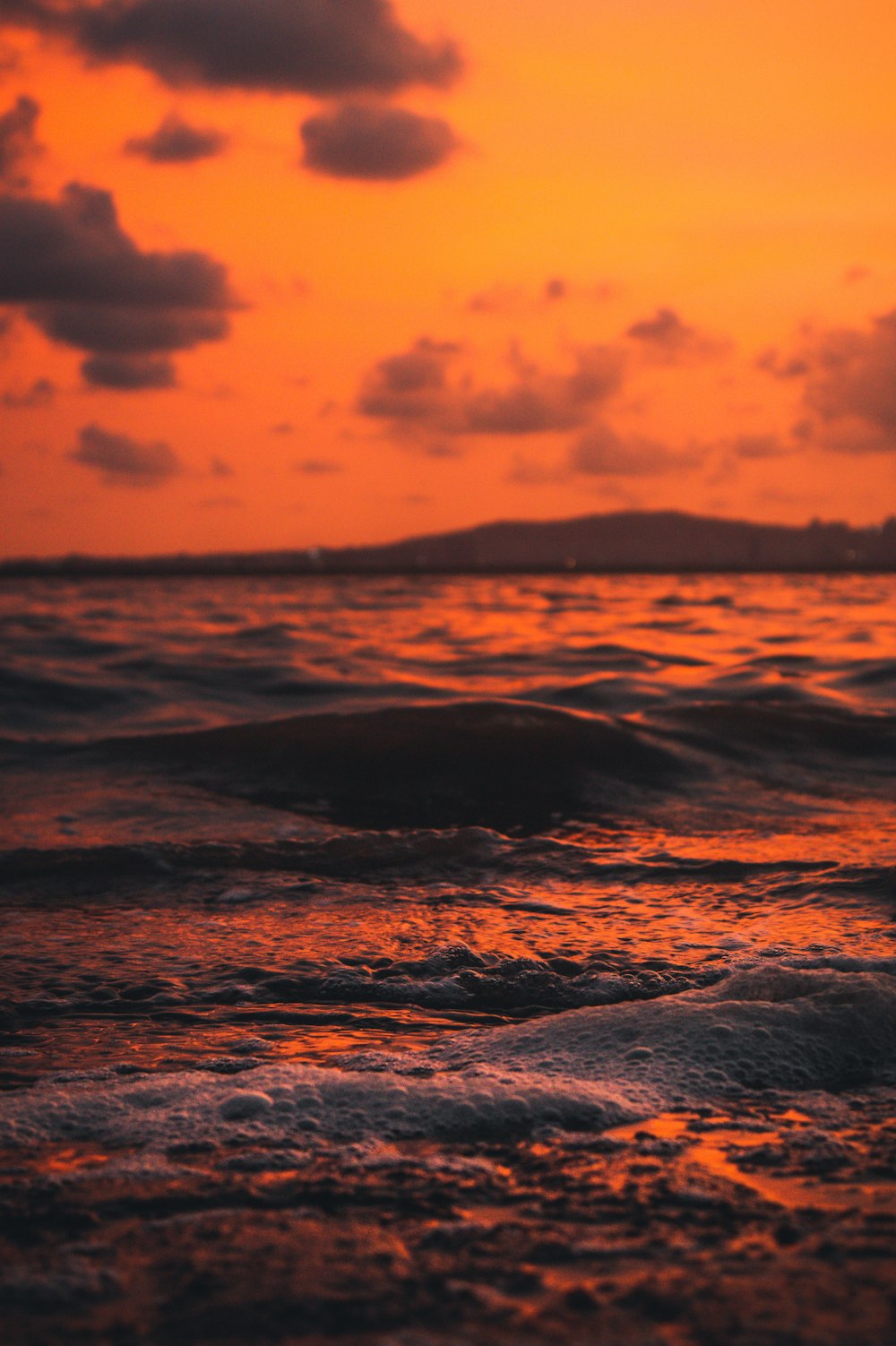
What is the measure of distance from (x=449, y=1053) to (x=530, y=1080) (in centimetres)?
33

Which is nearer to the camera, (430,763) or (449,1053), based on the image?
(449,1053)

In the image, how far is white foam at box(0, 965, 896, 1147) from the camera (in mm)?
2951

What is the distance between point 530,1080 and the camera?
3232mm

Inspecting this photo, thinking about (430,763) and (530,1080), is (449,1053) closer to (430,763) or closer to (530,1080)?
(530,1080)

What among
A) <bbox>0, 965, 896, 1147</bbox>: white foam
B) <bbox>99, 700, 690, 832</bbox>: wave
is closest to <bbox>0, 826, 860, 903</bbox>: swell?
<bbox>99, 700, 690, 832</bbox>: wave

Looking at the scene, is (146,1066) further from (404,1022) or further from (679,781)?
(679,781)

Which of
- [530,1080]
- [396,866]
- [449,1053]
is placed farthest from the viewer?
[396,866]

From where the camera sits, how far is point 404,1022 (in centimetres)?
379

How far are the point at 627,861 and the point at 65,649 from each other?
52.3ft

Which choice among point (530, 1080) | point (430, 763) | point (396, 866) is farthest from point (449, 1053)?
point (430, 763)

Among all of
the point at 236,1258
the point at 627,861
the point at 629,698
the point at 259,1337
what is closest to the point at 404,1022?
the point at 236,1258

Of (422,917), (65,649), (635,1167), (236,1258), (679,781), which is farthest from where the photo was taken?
(65,649)

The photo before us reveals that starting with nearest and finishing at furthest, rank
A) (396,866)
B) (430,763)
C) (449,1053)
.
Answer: (449,1053)
(396,866)
(430,763)

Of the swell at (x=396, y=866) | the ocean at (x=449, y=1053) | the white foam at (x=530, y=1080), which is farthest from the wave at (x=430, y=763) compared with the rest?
the white foam at (x=530, y=1080)
